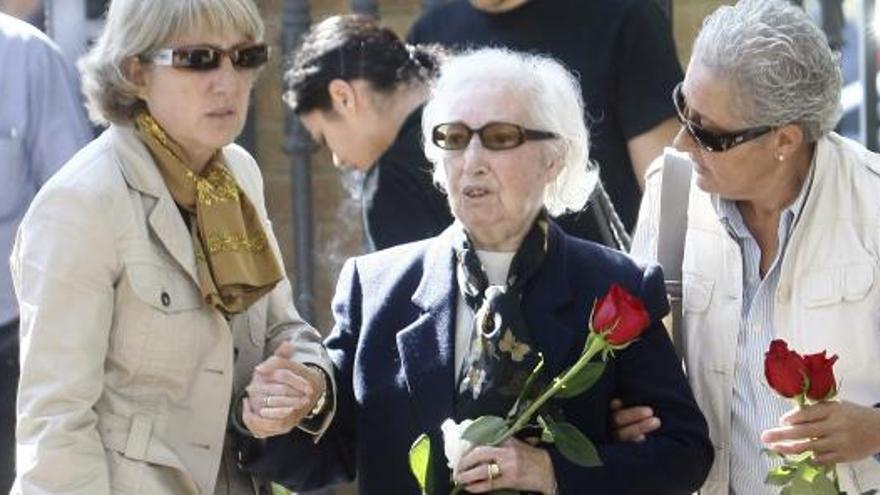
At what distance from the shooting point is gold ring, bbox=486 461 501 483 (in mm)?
4199

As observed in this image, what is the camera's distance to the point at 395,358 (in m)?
4.51

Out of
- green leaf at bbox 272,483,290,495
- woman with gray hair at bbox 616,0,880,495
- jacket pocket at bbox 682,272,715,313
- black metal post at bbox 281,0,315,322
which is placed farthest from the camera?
black metal post at bbox 281,0,315,322

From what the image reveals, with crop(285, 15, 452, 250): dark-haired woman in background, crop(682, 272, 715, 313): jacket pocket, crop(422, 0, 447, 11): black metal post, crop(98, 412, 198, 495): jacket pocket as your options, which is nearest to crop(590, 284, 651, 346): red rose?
crop(682, 272, 715, 313): jacket pocket

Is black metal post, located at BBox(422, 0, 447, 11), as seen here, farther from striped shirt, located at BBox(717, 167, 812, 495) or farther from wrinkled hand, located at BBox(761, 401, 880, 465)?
wrinkled hand, located at BBox(761, 401, 880, 465)

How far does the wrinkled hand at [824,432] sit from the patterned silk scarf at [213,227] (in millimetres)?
1055

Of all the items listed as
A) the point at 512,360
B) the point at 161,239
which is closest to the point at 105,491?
the point at 161,239

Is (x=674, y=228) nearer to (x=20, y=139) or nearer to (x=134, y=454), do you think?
(x=134, y=454)

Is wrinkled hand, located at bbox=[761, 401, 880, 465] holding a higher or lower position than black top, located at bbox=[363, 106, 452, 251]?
lower

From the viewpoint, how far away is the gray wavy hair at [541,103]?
4488 mm

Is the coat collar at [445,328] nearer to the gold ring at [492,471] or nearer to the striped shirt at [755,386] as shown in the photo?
the gold ring at [492,471]

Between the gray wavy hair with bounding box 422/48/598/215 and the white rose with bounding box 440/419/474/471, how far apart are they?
0.53 m

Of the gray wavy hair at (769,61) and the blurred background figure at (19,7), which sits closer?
the gray wavy hair at (769,61)

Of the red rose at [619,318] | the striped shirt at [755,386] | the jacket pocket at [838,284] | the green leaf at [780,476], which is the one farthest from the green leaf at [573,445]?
the jacket pocket at [838,284]

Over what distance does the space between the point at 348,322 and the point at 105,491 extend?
591 millimetres
